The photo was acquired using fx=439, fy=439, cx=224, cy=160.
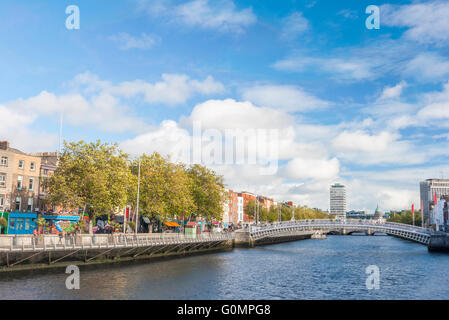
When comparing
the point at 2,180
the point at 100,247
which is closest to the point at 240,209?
the point at 2,180

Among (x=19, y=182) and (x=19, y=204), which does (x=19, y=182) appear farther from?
(x=19, y=204)

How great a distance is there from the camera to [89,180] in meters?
51.6

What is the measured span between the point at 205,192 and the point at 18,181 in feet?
120

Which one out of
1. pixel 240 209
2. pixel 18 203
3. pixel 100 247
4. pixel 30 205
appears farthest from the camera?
pixel 240 209

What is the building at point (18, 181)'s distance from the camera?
5800 cm

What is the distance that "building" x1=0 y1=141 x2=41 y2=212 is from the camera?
5800 cm

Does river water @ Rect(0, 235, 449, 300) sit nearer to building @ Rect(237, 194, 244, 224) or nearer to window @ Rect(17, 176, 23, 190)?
window @ Rect(17, 176, 23, 190)

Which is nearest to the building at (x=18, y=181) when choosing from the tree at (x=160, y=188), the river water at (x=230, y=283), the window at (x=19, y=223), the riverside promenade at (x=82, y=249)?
the window at (x=19, y=223)

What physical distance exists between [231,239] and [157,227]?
14726 millimetres

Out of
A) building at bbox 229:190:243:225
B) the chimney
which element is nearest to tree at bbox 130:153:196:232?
the chimney

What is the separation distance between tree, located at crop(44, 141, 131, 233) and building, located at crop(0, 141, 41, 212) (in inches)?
279
